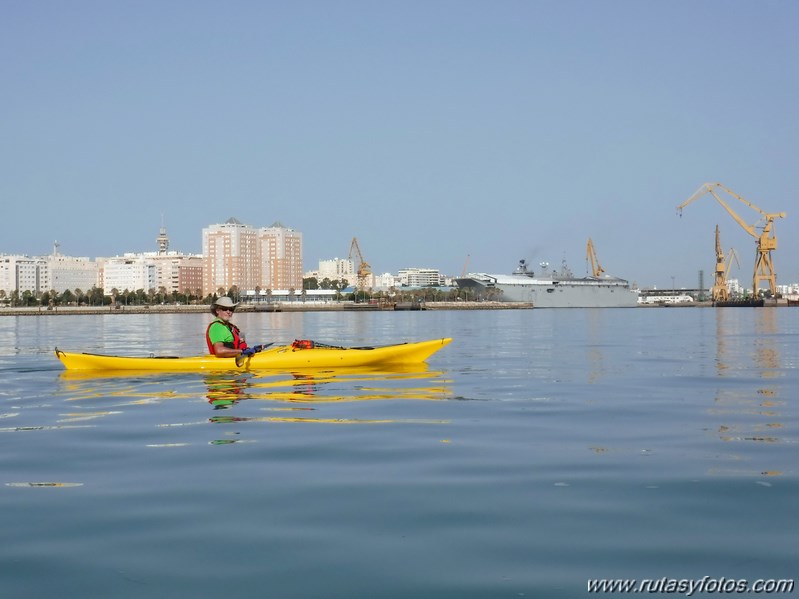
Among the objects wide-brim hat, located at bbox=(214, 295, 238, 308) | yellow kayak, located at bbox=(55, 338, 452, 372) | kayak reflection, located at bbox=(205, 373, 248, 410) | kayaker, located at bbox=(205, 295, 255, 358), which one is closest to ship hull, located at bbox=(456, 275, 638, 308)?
yellow kayak, located at bbox=(55, 338, 452, 372)

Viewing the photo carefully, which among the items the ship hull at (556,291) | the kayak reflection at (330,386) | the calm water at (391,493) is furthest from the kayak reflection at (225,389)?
the ship hull at (556,291)

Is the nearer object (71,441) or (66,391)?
(71,441)

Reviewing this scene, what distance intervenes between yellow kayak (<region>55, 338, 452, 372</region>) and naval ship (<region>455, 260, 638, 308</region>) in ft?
501

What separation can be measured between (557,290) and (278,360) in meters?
156

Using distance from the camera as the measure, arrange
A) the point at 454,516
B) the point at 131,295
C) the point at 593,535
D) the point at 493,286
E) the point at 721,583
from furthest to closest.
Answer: the point at 131,295 → the point at 493,286 → the point at 454,516 → the point at 593,535 → the point at 721,583

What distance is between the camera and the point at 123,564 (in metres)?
5.05

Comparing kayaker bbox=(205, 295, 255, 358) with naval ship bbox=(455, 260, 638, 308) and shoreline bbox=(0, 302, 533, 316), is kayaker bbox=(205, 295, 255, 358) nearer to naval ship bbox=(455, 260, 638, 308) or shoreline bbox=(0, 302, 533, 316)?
shoreline bbox=(0, 302, 533, 316)

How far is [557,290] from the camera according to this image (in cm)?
16925

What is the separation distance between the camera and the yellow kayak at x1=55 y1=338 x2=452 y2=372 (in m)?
17.2

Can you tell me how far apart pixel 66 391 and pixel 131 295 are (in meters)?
185

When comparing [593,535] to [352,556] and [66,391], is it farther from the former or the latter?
[66,391]

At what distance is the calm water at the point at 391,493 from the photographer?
4891 mm

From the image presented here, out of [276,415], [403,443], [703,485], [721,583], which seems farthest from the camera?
[276,415]

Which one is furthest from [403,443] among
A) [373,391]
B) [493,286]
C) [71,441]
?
[493,286]
